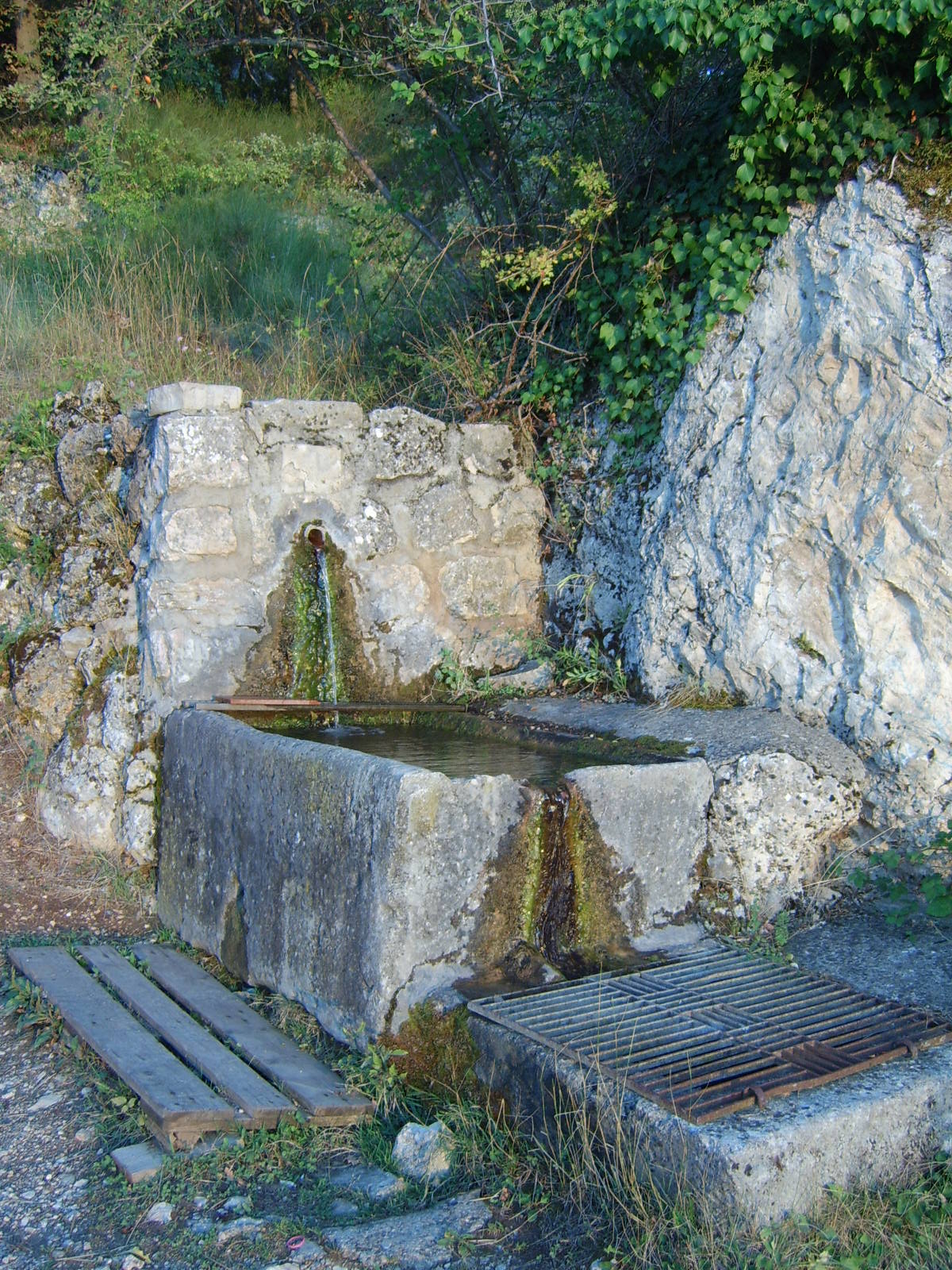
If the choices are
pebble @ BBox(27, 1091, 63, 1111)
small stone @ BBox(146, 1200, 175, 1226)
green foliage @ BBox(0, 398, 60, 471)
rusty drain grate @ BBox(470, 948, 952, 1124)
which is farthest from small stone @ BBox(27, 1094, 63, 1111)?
green foliage @ BBox(0, 398, 60, 471)

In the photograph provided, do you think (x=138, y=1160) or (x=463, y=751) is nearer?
(x=138, y=1160)

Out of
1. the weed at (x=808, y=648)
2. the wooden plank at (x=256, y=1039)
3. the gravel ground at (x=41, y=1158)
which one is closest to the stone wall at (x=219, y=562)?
the wooden plank at (x=256, y=1039)

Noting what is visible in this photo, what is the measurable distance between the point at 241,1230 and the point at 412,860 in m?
1.00

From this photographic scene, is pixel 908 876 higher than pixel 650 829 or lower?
lower

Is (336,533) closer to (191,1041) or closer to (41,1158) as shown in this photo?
(191,1041)

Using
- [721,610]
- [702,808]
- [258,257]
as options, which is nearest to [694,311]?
[721,610]

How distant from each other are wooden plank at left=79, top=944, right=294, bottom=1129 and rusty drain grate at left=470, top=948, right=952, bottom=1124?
620mm

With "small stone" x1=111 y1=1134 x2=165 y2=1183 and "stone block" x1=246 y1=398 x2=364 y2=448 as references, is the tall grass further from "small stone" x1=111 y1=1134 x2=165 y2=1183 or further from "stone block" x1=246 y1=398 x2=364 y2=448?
"small stone" x1=111 y1=1134 x2=165 y2=1183

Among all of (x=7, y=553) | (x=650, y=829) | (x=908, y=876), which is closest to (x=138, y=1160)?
(x=650, y=829)

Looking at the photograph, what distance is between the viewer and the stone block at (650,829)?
341 centimetres

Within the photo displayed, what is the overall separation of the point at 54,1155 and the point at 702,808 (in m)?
2.14

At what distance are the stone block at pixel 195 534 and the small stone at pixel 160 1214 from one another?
2.46m

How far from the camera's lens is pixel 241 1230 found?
8.27 feet

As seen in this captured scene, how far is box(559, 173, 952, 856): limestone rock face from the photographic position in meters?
3.61
